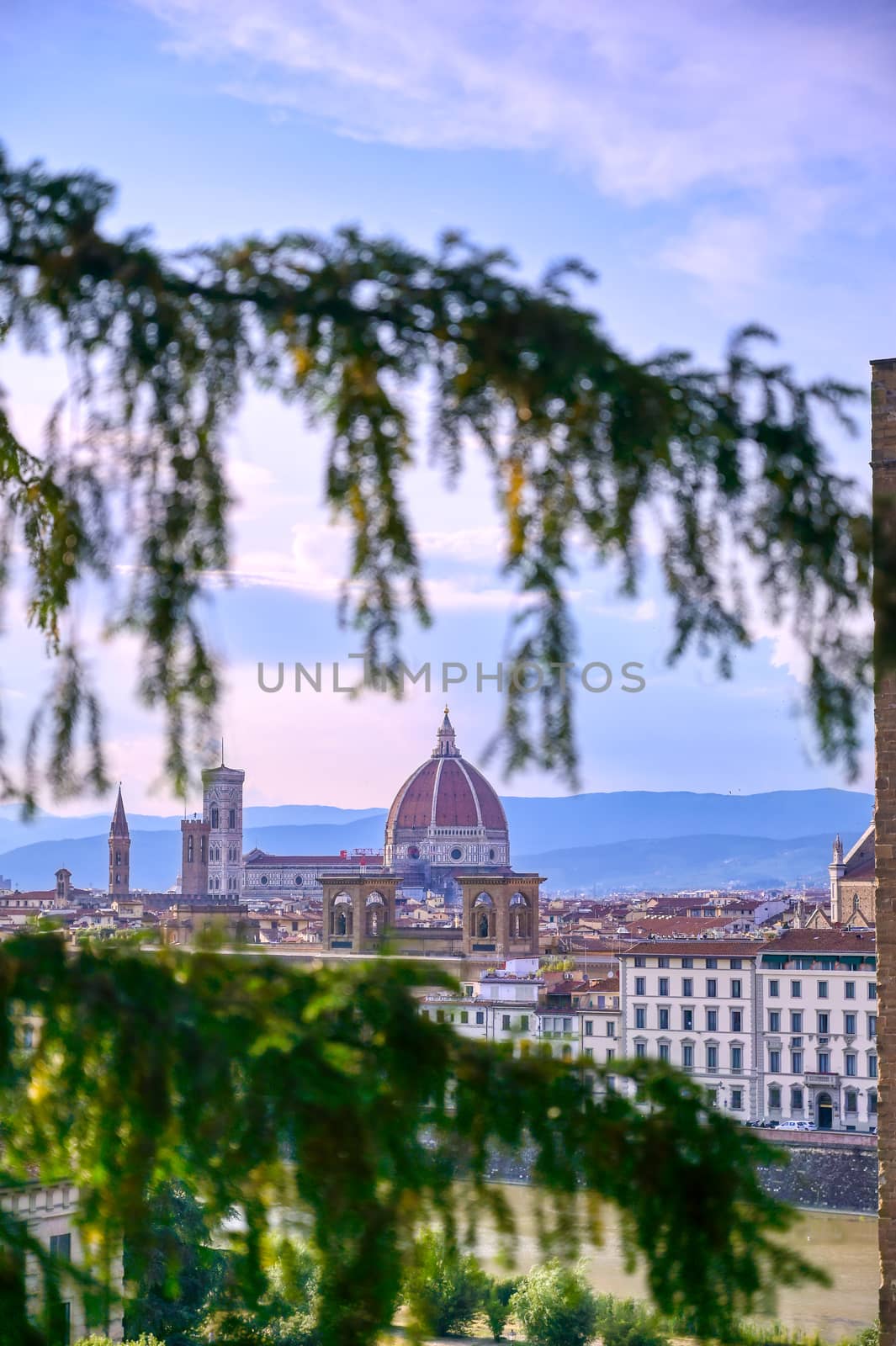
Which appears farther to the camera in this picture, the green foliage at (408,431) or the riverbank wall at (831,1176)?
the riverbank wall at (831,1176)

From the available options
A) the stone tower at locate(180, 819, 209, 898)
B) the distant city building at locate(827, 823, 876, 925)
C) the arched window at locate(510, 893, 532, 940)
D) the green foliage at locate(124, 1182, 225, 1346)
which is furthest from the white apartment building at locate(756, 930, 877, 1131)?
the stone tower at locate(180, 819, 209, 898)

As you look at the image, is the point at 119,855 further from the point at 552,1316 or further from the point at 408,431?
the point at 408,431

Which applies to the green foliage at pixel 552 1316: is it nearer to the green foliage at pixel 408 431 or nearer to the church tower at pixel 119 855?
the green foliage at pixel 408 431

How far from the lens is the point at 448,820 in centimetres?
9944

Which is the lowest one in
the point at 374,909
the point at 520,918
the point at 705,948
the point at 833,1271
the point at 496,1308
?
the point at 496,1308

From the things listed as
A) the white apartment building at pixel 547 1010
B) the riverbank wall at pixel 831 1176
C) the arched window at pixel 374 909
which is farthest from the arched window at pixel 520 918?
the riverbank wall at pixel 831 1176

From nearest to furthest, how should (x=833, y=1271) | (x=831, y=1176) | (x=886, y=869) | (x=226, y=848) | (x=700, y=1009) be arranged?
(x=886, y=869) < (x=833, y=1271) < (x=831, y=1176) < (x=700, y=1009) < (x=226, y=848)

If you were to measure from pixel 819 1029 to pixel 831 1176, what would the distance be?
159 inches

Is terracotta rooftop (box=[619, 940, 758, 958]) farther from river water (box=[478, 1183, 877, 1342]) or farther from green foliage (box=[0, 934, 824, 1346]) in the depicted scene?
green foliage (box=[0, 934, 824, 1346])

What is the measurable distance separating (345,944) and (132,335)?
4557cm

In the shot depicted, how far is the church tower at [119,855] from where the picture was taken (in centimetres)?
7344

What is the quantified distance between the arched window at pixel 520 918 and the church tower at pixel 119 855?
31.4 m

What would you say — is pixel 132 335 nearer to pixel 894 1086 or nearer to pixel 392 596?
pixel 392 596

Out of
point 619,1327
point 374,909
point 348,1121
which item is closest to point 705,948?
point 374,909
